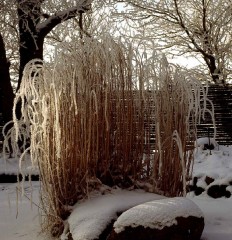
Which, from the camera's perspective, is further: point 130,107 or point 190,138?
point 190,138

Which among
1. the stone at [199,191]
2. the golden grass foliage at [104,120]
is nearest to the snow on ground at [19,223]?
the golden grass foliage at [104,120]

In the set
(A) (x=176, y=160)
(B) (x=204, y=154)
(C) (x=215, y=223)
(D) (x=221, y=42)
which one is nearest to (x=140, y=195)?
(A) (x=176, y=160)

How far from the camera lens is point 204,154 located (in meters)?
6.62

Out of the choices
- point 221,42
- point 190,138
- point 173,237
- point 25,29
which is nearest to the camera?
point 173,237

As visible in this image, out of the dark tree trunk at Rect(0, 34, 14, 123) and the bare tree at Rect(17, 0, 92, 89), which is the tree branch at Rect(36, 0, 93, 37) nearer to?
the bare tree at Rect(17, 0, 92, 89)

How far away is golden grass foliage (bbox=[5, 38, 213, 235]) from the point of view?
3.13 metres

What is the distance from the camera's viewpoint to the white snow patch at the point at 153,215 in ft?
8.61

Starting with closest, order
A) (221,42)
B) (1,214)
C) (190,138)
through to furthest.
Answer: (190,138) → (1,214) → (221,42)

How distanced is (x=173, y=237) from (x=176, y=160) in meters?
0.78

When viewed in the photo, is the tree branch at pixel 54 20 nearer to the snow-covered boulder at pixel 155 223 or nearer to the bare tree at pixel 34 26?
the bare tree at pixel 34 26

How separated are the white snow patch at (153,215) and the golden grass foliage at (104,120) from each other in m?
0.45

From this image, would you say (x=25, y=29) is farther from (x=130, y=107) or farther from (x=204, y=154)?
(x=130, y=107)

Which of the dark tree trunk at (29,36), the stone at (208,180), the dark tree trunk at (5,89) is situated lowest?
the stone at (208,180)

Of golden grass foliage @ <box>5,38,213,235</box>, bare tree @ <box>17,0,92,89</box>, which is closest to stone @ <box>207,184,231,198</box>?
golden grass foliage @ <box>5,38,213,235</box>
